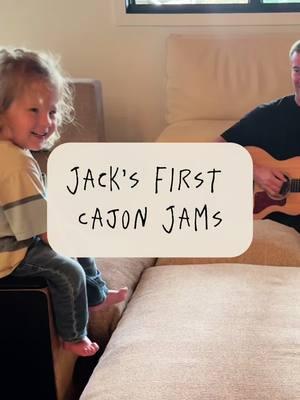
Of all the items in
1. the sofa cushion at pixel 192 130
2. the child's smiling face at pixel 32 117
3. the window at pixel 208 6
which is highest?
the window at pixel 208 6

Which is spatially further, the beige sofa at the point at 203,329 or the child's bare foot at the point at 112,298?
the child's bare foot at the point at 112,298

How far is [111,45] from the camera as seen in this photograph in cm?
201

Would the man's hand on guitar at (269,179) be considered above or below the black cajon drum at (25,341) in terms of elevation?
above

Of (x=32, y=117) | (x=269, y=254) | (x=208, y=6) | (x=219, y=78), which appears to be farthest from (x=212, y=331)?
(x=208, y=6)

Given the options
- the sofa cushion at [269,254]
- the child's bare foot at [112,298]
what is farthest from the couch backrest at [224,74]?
the child's bare foot at [112,298]

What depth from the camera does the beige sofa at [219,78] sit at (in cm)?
155

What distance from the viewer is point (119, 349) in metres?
1.04

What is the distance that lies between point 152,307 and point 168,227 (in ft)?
1.62

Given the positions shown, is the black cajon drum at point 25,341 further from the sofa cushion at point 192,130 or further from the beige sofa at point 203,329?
the sofa cushion at point 192,130

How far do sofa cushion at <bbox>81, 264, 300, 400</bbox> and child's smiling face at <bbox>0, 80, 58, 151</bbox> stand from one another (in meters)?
0.42

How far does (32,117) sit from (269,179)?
0.42m

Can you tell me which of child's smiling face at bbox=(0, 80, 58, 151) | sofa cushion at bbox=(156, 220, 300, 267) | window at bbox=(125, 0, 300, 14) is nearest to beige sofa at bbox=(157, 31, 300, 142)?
window at bbox=(125, 0, 300, 14)

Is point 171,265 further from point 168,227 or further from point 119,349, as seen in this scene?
point 168,227

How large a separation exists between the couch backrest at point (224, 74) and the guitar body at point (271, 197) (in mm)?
510
